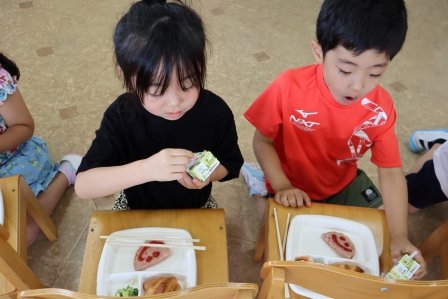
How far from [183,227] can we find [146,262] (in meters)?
0.15

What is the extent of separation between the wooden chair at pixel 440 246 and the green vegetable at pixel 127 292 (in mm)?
1016

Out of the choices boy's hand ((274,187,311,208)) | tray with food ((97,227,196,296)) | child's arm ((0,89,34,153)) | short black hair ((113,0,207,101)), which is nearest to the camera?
short black hair ((113,0,207,101))

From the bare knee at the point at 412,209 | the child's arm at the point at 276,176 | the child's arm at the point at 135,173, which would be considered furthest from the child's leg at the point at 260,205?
the child's arm at the point at 135,173

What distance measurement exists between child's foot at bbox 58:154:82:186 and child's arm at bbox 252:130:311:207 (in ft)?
3.02

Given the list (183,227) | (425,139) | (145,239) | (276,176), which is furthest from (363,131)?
(425,139)

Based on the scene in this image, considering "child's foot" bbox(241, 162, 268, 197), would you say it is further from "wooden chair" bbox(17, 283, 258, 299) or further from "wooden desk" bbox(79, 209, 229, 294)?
"wooden chair" bbox(17, 283, 258, 299)

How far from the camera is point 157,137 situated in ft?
3.40

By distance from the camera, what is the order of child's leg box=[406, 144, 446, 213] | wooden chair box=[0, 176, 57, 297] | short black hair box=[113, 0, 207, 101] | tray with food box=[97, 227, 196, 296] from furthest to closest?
child's leg box=[406, 144, 446, 213], wooden chair box=[0, 176, 57, 297], tray with food box=[97, 227, 196, 296], short black hair box=[113, 0, 207, 101]

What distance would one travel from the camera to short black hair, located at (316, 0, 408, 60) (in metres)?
0.93

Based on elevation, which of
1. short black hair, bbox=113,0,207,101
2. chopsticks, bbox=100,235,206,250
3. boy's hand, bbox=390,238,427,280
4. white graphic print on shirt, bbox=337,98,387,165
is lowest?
boy's hand, bbox=390,238,427,280

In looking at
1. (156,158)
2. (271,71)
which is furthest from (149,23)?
(271,71)

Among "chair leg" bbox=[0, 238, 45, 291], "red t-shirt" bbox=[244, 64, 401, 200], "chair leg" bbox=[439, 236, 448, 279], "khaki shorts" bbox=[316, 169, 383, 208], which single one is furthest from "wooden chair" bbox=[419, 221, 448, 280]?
"chair leg" bbox=[0, 238, 45, 291]

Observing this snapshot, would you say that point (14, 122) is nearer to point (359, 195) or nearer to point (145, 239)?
point (145, 239)

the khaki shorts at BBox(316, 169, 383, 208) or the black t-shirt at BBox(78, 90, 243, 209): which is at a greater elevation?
the black t-shirt at BBox(78, 90, 243, 209)
